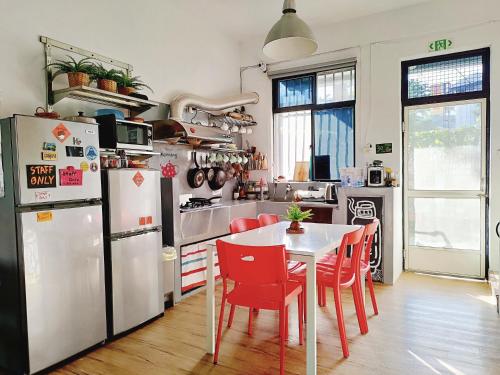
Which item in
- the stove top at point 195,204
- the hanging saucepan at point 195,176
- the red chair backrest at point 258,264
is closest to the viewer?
the red chair backrest at point 258,264

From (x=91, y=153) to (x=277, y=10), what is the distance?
3120mm

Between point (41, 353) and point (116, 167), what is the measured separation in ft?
4.74

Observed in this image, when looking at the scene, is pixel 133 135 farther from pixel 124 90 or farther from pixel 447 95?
pixel 447 95

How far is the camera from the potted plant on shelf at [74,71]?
2893 millimetres

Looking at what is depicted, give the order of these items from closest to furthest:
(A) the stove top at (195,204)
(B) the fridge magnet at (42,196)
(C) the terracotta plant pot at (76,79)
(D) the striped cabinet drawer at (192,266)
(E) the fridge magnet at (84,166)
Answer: (B) the fridge magnet at (42,196) < (E) the fridge magnet at (84,166) < (C) the terracotta plant pot at (76,79) < (D) the striped cabinet drawer at (192,266) < (A) the stove top at (195,204)

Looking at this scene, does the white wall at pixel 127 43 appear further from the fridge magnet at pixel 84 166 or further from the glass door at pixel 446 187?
the glass door at pixel 446 187

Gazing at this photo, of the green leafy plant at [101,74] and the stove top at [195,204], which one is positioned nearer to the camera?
the green leafy plant at [101,74]

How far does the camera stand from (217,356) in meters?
2.46

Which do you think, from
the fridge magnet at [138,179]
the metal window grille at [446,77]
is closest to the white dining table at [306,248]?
the fridge magnet at [138,179]

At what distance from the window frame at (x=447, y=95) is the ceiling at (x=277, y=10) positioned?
2.29 ft

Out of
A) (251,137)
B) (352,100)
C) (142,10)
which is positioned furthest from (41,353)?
(352,100)

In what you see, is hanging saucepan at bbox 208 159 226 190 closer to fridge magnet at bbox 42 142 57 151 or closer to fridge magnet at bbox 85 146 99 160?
Answer: fridge magnet at bbox 85 146 99 160

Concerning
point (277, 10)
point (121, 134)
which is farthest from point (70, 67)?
point (277, 10)

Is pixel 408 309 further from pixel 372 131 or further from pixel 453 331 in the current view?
pixel 372 131
